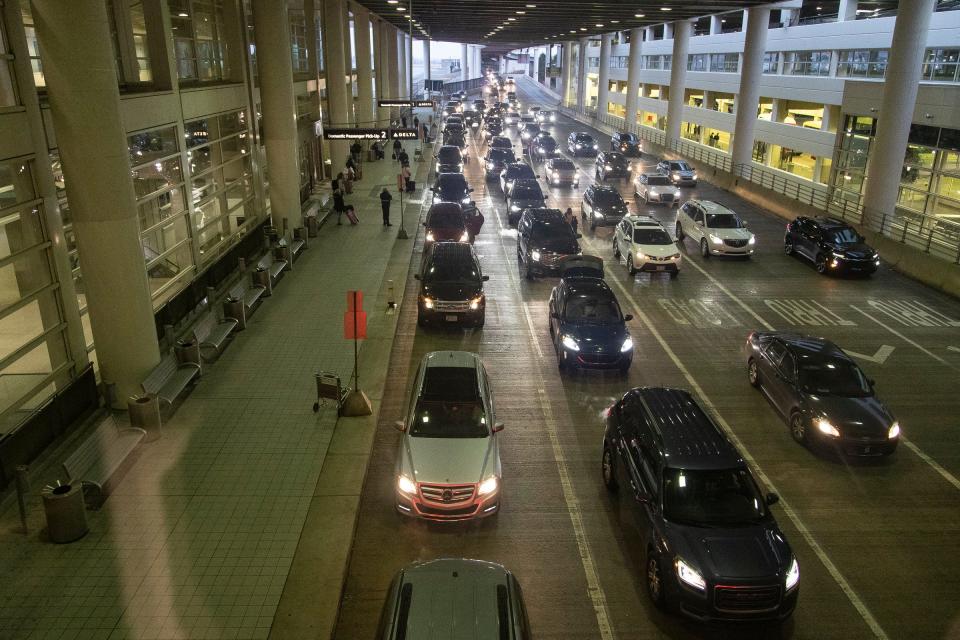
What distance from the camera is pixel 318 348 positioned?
16.1 metres

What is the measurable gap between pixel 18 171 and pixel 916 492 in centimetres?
1555

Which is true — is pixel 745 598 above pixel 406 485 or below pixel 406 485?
below

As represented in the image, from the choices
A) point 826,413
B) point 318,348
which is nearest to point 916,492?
point 826,413

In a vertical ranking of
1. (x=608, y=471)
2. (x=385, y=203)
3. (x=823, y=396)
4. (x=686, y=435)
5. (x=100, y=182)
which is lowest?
(x=608, y=471)

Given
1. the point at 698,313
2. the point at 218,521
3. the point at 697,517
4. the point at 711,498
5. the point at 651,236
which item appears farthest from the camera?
the point at 651,236

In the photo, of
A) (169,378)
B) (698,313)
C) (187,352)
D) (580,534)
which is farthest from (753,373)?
(169,378)

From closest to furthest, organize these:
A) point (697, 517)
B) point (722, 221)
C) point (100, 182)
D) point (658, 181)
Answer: point (697, 517) < point (100, 182) < point (722, 221) < point (658, 181)

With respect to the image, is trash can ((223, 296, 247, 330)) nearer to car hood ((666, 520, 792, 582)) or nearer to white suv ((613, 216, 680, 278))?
car hood ((666, 520, 792, 582))

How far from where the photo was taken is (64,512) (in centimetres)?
914

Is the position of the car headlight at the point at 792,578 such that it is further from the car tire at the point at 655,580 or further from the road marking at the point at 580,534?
the road marking at the point at 580,534

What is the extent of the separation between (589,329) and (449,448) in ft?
20.4

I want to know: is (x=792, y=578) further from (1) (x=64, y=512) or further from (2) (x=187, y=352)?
(2) (x=187, y=352)

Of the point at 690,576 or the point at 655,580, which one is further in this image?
the point at 655,580

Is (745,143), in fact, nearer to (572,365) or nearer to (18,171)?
(572,365)
